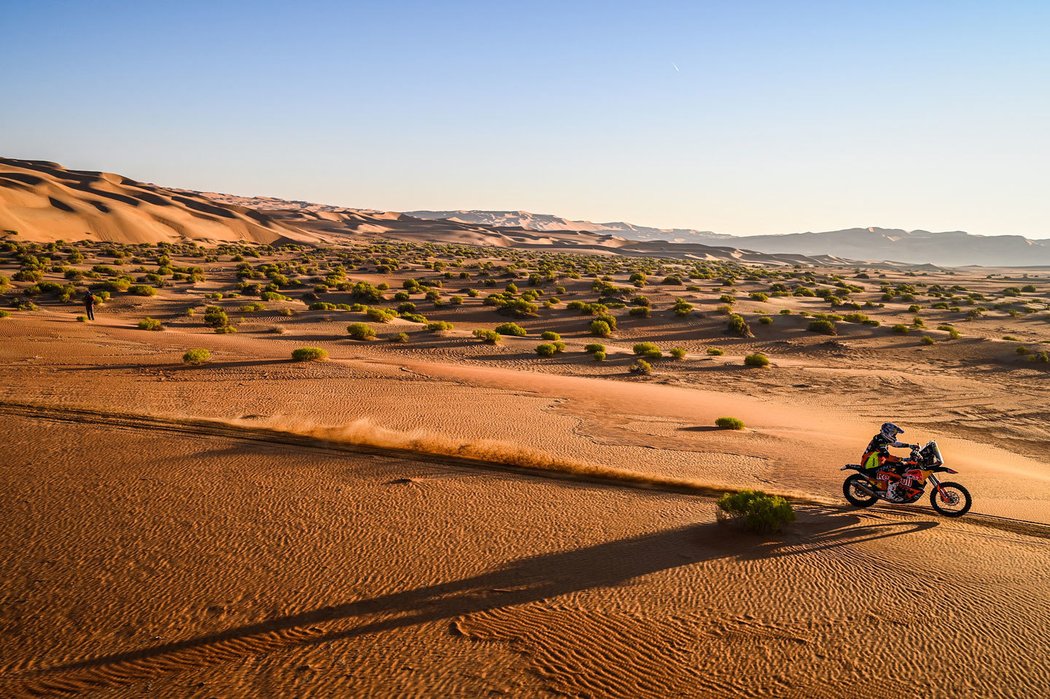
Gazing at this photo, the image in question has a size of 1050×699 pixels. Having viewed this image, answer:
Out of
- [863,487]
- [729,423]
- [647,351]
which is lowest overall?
[647,351]

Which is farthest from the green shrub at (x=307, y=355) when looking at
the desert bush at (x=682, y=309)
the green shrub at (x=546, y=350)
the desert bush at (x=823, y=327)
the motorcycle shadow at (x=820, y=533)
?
the desert bush at (x=823, y=327)

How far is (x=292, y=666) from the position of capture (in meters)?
5.18

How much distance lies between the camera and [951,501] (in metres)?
8.88

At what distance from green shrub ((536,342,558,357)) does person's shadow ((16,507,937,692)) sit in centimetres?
1582

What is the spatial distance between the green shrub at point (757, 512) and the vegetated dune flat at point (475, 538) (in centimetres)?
19

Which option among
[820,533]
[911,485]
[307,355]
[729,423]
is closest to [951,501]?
[911,485]

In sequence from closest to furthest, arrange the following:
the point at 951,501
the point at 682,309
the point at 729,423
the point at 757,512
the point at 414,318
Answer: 1. the point at 757,512
2. the point at 951,501
3. the point at 729,423
4. the point at 414,318
5. the point at 682,309

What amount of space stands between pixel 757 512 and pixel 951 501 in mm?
3468

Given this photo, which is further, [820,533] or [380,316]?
[380,316]

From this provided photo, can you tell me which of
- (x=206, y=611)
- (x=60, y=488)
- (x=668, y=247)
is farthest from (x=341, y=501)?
(x=668, y=247)

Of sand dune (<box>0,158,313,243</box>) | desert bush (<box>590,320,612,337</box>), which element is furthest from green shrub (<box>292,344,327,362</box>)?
sand dune (<box>0,158,313,243</box>)

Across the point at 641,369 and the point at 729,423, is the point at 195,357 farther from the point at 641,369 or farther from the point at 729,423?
the point at 729,423

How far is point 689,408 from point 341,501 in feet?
34.8

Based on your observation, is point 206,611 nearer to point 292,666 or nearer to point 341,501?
point 292,666
